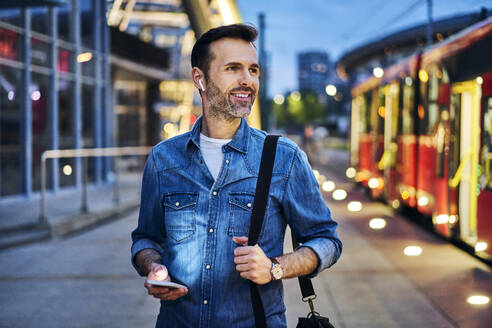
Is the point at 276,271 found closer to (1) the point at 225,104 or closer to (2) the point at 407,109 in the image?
(1) the point at 225,104

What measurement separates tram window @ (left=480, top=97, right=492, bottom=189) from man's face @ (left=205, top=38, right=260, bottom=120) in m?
6.22

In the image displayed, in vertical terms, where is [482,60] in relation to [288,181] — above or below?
above

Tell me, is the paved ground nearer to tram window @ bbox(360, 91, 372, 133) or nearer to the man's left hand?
the man's left hand

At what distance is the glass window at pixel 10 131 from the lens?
12.1 m

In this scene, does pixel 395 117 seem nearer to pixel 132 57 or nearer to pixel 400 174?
pixel 400 174

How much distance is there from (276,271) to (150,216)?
58cm

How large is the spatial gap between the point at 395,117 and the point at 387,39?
2030 cm

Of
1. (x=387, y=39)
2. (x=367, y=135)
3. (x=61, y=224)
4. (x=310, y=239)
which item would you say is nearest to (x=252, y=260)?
(x=310, y=239)

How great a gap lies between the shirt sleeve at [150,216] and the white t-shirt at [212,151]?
0.21 m

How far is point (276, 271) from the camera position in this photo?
201 centimetres

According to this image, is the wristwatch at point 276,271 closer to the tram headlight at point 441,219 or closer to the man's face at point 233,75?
the man's face at point 233,75

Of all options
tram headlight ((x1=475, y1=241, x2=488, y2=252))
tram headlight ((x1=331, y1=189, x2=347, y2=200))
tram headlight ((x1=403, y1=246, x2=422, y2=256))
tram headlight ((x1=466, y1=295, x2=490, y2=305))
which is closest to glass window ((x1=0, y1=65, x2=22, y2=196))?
tram headlight ((x1=331, y1=189, x2=347, y2=200))

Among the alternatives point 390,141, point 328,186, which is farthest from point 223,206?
point 328,186

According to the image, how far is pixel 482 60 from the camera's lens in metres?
8.02
